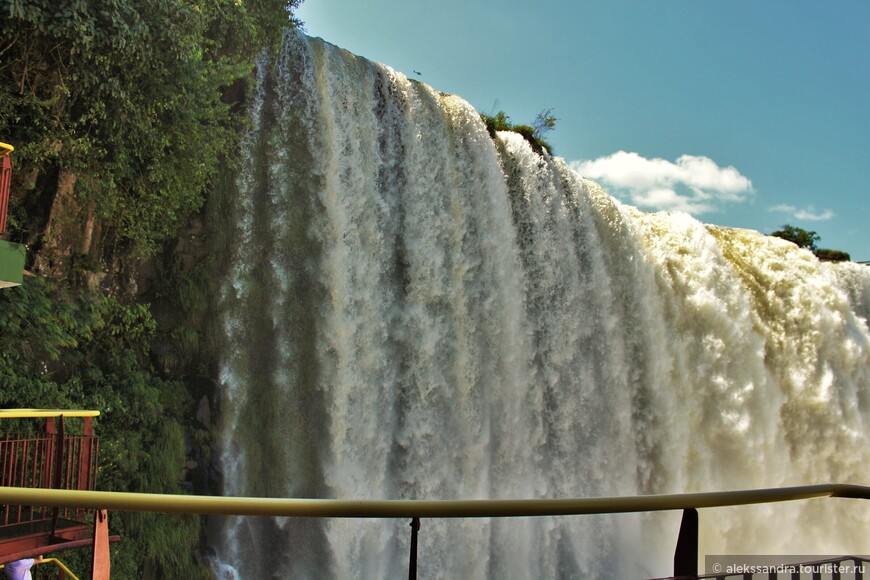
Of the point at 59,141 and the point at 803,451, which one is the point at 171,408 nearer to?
the point at 59,141

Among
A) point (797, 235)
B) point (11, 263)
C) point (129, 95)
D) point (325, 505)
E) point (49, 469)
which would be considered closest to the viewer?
point (325, 505)

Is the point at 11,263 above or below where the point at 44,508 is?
above

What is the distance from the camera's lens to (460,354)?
13062 millimetres

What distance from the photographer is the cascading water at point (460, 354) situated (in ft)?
38.9

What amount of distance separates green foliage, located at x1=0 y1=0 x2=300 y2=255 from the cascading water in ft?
3.33

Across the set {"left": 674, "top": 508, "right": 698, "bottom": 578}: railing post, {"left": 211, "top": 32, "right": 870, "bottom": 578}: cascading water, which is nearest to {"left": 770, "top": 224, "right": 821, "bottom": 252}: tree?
{"left": 211, "top": 32, "right": 870, "bottom": 578}: cascading water

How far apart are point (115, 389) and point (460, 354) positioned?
551 centimetres

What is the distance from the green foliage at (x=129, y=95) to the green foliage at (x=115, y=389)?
1398 mm

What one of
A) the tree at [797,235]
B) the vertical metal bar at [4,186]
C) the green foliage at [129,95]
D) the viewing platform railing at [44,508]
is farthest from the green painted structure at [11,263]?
the tree at [797,235]

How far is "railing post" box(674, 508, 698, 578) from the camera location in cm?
162

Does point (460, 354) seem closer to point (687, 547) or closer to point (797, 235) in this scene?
point (687, 547)

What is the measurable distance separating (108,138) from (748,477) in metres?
13.9

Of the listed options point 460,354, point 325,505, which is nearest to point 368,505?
point 325,505

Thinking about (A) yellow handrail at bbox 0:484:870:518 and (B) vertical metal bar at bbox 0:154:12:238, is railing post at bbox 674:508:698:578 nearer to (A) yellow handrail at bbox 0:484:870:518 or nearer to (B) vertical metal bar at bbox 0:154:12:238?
(A) yellow handrail at bbox 0:484:870:518
